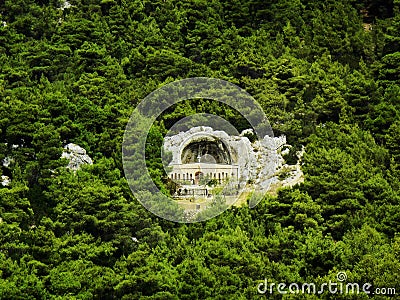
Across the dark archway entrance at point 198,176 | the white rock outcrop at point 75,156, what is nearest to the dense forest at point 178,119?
the white rock outcrop at point 75,156

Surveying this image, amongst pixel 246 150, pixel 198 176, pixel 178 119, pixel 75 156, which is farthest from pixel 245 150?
pixel 75 156

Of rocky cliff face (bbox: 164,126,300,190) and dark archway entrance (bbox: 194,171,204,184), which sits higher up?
rocky cliff face (bbox: 164,126,300,190)

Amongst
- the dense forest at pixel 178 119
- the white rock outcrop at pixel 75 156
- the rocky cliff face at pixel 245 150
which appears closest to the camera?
the dense forest at pixel 178 119

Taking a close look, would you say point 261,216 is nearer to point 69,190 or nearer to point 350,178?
point 350,178

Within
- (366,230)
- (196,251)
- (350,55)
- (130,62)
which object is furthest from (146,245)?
(350,55)

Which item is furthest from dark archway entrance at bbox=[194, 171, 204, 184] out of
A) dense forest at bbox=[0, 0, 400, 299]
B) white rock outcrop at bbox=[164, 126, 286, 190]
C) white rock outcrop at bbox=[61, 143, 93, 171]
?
white rock outcrop at bbox=[61, 143, 93, 171]

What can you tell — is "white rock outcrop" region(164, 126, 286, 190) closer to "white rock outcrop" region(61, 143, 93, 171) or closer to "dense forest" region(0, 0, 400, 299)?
"dense forest" region(0, 0, 400, 299)

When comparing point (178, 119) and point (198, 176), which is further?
point (178, 119)

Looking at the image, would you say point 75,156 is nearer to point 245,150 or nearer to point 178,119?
point 178,119

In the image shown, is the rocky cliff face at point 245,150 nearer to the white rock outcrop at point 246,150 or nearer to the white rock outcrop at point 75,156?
the white rock outcrop at point 246,150
